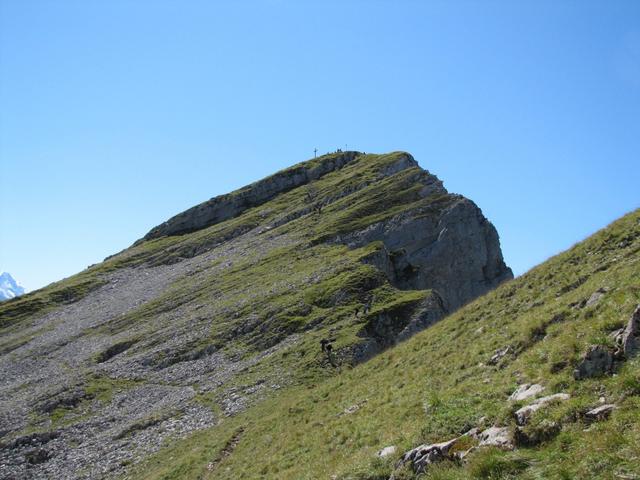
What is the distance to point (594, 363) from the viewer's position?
635 inches

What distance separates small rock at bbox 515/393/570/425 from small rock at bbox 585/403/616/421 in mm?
1255

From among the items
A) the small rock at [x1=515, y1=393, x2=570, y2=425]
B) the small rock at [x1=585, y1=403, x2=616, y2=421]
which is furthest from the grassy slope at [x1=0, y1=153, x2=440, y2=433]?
the small rock at [x1=585, y1=403, x2=616, y2=421]

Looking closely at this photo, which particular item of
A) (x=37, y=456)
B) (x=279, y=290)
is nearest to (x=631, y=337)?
(x=37, y=456)

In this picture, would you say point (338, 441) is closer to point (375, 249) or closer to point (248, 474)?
point (248, 474)

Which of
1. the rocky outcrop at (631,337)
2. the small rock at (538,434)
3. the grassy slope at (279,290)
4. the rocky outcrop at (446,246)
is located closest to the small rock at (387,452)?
the small rock at (538,434)

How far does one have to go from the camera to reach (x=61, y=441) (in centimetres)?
4928

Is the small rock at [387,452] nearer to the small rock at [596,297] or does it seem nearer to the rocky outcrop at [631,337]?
the rocky outcrop at [631,337]

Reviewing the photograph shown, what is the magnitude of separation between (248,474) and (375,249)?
5539 cm

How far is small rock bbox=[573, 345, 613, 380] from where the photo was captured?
→ 51.9ft

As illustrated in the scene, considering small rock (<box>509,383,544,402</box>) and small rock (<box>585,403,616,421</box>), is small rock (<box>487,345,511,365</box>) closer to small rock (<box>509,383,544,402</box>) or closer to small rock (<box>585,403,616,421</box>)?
small rock (<box>509,383,544,402</box>)

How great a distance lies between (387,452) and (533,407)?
18.7 ft

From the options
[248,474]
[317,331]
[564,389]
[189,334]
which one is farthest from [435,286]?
[564,389]

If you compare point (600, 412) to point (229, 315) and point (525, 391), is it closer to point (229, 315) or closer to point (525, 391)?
point (525, 391)

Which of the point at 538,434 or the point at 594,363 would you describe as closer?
the point at 538,434
